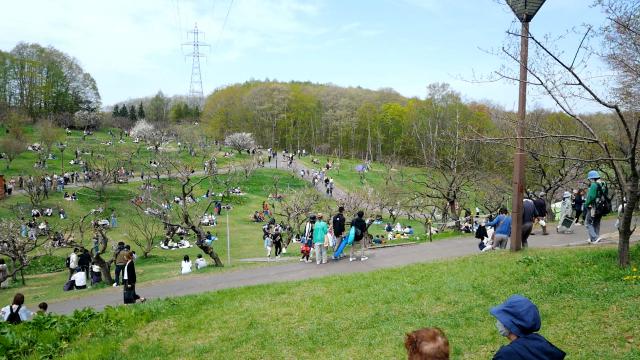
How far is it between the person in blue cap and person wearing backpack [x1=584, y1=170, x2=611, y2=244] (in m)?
8.27

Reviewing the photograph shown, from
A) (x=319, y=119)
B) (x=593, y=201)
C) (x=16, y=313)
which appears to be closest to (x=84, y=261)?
(x=16, y=313)

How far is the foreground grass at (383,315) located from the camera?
20.4 feet

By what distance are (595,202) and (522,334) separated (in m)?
9.20

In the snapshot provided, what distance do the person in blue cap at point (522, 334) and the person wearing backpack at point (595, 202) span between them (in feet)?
27.1

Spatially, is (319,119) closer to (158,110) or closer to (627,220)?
(158,110)

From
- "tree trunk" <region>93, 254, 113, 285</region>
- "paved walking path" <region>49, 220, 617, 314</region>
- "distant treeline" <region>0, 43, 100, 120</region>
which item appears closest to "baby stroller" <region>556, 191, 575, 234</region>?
"paved walking path" <region>49, 220, 617, 314</region>

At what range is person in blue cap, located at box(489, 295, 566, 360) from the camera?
9.98 ft

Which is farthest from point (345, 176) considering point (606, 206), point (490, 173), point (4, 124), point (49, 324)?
point (49, 324)

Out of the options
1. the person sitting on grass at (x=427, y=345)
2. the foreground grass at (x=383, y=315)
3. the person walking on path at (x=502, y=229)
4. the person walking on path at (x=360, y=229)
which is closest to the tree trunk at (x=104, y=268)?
the foreground grass at (x=383, y=315)

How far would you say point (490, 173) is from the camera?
2744cm

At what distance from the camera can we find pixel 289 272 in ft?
41.9

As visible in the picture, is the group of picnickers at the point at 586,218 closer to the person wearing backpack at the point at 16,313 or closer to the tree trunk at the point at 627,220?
the tree trunk at the point at 627,220

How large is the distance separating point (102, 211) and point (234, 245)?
1133 centimetres

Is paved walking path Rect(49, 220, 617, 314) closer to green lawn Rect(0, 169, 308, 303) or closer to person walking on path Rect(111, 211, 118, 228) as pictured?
green lawn Rect(0, 169, 308, 303)
